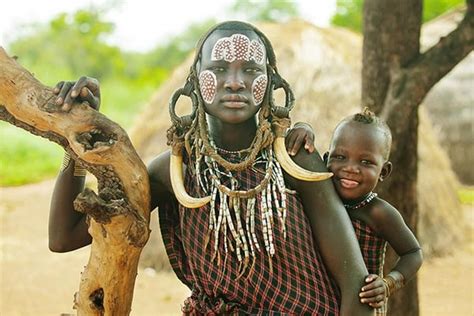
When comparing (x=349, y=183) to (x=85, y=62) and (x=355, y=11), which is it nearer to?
(x=355, y=11)

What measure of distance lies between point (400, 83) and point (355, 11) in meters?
19.2

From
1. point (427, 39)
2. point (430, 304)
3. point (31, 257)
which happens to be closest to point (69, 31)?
point (427, 39)

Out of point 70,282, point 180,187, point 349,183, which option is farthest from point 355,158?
point 70,282

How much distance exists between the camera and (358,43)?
793cm

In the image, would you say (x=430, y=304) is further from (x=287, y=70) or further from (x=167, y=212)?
(x=167, y=212)

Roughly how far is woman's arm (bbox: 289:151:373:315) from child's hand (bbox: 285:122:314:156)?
0.02m

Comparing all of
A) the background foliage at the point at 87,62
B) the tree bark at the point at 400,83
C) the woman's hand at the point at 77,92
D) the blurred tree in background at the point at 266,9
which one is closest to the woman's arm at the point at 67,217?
the woman's hand at the point at 77,92

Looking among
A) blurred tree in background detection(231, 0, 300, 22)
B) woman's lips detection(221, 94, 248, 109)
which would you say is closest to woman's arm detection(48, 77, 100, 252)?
woman's lips detection(221, 94, 248, 109)

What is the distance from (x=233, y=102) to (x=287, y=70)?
4984mm

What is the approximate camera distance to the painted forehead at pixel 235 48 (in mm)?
2447

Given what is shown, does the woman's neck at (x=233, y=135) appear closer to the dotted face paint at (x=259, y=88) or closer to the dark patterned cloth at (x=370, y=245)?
the dotted face paint at (x=259, y=88)

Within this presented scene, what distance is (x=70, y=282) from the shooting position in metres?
6.79

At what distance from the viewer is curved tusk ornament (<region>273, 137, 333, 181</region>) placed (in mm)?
2414

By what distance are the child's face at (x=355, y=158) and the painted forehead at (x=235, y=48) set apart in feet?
1.18
